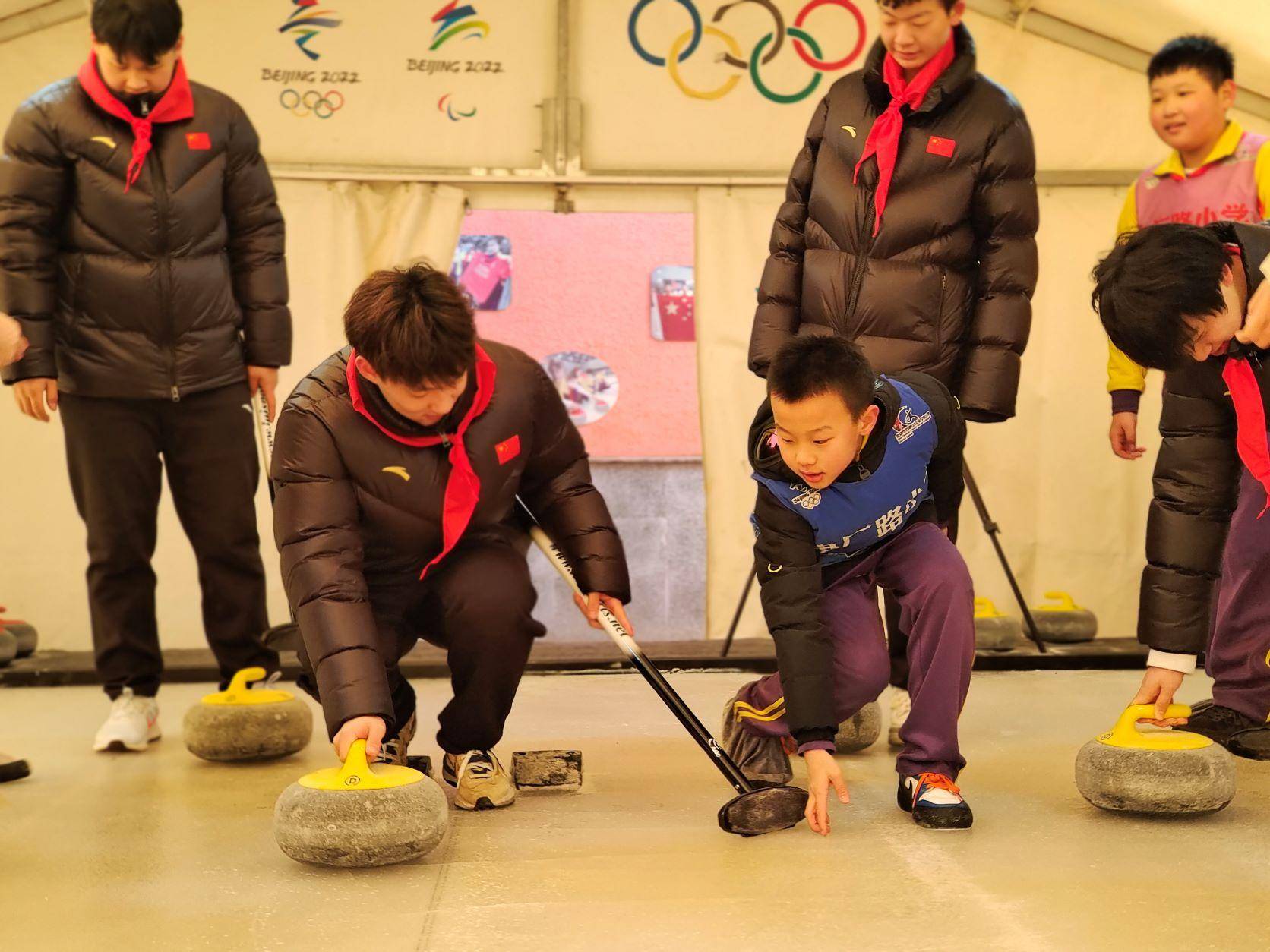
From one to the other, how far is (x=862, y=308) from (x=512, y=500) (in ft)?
2.62

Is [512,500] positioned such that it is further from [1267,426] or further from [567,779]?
[1267,426]

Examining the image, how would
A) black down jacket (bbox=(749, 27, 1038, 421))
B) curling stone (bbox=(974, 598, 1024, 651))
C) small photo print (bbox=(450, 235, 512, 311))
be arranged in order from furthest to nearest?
1. small photo print (bbox=(450, 235, 512, 311))
2. curling stone (bbox=(974, 598, 1024, 651))
3. black down jacket (bbox=(749, 27, 1038, 421))

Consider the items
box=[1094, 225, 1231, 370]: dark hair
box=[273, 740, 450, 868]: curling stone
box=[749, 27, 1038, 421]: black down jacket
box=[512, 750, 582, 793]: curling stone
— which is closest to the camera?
box=[273, 740, 450, 868]: curling stone

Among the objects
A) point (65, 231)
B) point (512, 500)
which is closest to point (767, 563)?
point (512, 500)

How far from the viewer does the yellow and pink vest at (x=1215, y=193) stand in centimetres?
309

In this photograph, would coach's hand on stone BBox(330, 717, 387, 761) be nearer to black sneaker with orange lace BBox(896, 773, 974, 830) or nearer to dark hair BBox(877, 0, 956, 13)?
black sneaker with orange lace BBox(896, 773, 974, 830)

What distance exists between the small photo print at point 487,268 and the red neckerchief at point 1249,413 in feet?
17.2

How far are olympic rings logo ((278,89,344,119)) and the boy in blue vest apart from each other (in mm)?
3044

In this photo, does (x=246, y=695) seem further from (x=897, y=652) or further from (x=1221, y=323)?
(x=1221, y=323)

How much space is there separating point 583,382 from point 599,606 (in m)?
5.19

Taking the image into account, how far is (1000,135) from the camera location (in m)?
2.69

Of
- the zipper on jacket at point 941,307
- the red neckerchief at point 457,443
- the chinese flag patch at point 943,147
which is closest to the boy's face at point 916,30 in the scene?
the chinese flag patch at point 943,147

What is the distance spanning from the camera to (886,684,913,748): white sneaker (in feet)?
9.52

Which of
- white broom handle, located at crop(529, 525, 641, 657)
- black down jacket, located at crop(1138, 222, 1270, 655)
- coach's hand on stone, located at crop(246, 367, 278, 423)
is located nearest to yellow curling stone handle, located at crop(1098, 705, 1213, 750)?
black down jacket, located at crop(1138, 222, 1270, 655)
